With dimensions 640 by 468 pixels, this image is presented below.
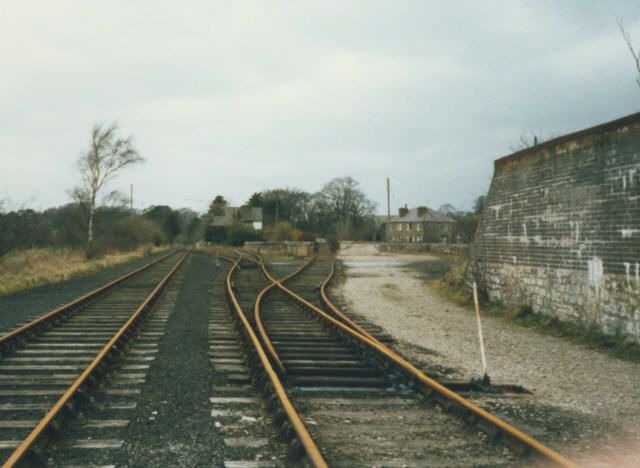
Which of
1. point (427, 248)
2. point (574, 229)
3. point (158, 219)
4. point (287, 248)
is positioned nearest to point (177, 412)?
point (574, 229)

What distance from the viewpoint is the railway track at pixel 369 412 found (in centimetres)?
420

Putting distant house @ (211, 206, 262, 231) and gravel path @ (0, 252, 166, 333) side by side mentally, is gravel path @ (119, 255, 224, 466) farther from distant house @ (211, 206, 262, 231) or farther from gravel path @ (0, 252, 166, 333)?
distant house @ (211, 206, 262, 231)

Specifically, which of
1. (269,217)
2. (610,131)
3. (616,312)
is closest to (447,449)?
(616,312)

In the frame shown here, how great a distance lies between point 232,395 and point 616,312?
6.45m

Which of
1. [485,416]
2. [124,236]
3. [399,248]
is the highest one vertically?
[124,236]

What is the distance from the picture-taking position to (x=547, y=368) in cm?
771

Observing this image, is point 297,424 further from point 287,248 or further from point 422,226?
point 422,226

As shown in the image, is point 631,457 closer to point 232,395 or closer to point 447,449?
point 447,449

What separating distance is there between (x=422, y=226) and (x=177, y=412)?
95546 millimetres

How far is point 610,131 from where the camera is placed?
31.6 feet

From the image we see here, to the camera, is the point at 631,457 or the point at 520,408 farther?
the point at 520,408

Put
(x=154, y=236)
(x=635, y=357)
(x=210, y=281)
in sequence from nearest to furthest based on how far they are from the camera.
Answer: (x=635, y=357) → (x=210, y=281) → (x=154, y=236)

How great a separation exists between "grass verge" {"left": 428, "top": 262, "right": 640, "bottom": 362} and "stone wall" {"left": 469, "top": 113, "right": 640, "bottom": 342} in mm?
135

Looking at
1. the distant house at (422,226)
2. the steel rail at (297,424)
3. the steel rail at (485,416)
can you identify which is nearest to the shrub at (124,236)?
the steel rail at (297,424)
